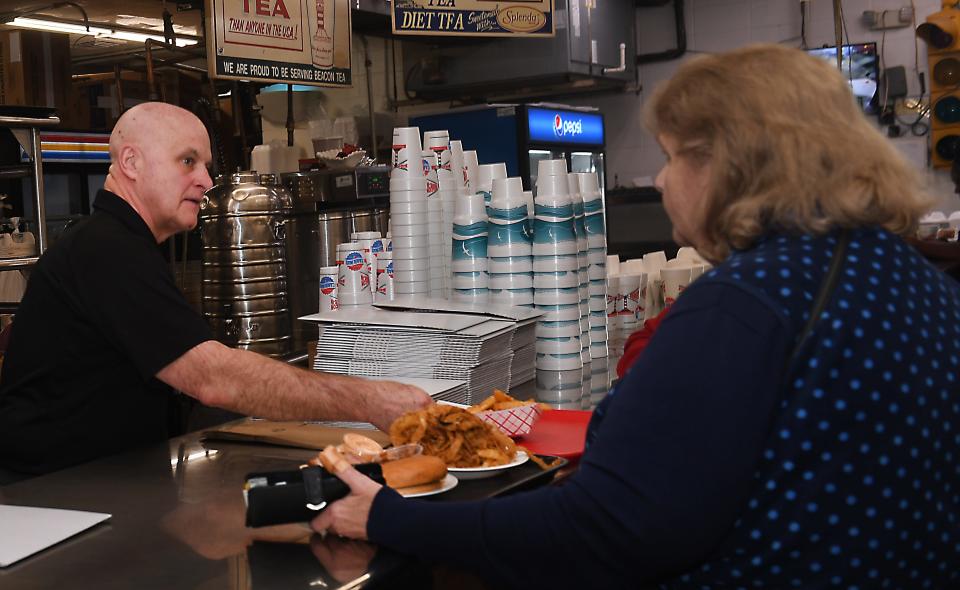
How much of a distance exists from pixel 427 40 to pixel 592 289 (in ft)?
18.5

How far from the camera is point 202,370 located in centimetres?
198

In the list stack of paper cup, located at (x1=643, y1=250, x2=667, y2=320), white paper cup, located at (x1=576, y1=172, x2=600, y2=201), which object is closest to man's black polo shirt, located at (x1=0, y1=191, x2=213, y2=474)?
white paper cup, located at (x1=576, y1=172, x2=600, y2=201)

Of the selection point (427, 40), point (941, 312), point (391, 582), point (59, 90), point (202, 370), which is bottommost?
point (391, 582)

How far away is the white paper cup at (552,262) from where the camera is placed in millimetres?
2646

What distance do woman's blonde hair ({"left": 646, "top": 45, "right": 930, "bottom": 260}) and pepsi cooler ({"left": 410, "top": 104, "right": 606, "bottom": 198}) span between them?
211 inches

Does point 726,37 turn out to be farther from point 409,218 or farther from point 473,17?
point 409,218

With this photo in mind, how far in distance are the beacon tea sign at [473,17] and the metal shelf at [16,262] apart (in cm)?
209

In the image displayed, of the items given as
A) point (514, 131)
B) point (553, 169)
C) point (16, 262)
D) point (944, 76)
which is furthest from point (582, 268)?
point (944, 76)

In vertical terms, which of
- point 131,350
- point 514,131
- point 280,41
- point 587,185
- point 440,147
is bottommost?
point 131,350

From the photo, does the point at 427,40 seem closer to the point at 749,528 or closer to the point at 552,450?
the point at 552,450

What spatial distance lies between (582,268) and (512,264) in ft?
0.91

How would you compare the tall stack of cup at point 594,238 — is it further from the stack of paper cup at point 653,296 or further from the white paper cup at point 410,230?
the white paper cup at point 410,230

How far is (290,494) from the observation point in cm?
135

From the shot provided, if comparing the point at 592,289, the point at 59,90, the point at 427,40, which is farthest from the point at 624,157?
the point at 592,289
